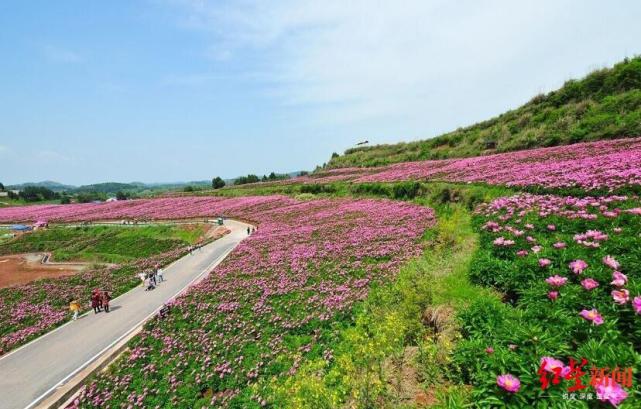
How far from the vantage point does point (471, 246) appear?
998cm

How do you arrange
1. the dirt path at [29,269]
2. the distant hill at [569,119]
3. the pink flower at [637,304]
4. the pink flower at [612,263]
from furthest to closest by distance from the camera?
the dirt path at [29,269] < the distant hill at [569,119] < the pink flower at [612,263] < the pink flower at [637,304]

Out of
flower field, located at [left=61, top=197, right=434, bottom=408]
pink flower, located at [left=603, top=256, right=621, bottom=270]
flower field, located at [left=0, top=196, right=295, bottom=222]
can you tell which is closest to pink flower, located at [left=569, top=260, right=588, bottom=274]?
pink flower, located at [left=603, top=256, right=621, bottom=270]

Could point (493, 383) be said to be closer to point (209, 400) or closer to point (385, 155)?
point (209, 400)

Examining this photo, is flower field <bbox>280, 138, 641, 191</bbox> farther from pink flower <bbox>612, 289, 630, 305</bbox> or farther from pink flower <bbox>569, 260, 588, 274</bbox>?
pink flower <bbox>612, 289, 630, 305</bbox>

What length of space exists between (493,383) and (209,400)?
7.55 meters

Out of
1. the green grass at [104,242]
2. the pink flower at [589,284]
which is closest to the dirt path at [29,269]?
the green grass at [104,242]

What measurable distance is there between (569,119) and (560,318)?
1270 inches

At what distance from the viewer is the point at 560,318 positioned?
172 inches

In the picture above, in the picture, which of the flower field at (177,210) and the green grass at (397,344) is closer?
the green grass at (397,344)

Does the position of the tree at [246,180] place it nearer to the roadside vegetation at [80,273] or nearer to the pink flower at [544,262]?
the roadside vegetation at [80,273]

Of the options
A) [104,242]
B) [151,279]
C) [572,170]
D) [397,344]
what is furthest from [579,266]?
[104,242]

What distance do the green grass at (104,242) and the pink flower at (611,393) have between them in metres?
38.4

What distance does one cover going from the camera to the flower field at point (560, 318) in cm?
329

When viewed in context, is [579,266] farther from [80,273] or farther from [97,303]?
[80,273]
